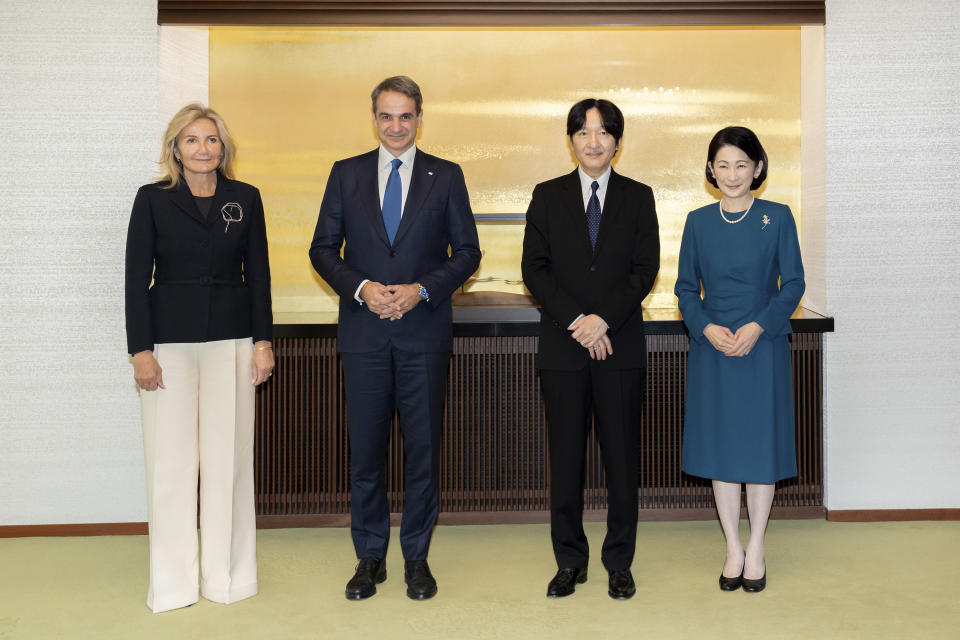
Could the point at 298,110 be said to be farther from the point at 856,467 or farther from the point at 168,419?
the point at 856,467

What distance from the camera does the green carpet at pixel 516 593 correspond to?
2969mm

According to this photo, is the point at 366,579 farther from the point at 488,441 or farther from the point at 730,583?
the point at 730,583

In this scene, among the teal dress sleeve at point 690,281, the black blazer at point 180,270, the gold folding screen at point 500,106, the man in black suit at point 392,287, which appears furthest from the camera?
the gold folding screen at point 500,106

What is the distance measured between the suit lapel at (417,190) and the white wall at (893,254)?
2.08 metres

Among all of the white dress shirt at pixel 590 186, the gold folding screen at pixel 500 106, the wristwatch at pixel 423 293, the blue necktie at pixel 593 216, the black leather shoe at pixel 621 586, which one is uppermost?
the gold folding screen at pixel 500 106

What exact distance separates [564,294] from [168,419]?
57.4 inches

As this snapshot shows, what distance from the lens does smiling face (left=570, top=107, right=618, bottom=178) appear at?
3.18m

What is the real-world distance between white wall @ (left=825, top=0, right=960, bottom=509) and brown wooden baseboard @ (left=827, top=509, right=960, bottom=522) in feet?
0.11

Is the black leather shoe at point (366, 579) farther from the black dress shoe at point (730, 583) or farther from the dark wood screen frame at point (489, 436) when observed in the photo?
the black dress shoe at point (730, 583)

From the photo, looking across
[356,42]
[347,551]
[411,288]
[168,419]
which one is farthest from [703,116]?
[168,419]

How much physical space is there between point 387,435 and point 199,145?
1239mm

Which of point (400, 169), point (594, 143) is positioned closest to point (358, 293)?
point (400, 169)

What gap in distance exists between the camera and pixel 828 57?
424 centimetres

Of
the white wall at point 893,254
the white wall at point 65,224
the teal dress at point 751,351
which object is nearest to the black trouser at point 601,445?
the teal dress at point 751,351
